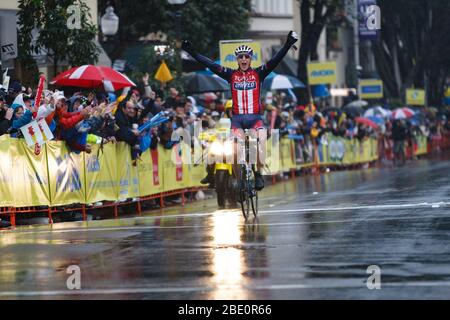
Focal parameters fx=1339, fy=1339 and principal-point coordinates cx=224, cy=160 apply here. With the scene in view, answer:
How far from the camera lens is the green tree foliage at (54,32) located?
2538 centimetres

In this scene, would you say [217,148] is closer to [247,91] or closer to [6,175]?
[247,91]

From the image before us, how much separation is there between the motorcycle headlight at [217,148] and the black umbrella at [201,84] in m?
10.2

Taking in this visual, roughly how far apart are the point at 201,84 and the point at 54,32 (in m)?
8.34

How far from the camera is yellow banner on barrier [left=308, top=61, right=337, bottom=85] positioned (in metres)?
46.3

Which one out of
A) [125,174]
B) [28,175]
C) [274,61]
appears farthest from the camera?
[125,174]

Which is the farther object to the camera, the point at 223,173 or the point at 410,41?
the point at 410,41

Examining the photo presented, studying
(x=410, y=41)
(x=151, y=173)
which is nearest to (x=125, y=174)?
(x=151, y=173)

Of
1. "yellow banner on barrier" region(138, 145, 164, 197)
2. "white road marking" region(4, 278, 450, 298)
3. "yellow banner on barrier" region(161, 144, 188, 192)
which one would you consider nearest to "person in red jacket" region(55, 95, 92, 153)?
"yellow banner on barrier" region(138, 145, 164, 197)

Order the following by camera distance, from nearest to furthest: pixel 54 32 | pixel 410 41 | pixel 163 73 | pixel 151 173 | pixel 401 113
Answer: pixel 151 173
pixel 54 32
pixel 163 73
pixel 401 113
pixel 410 41

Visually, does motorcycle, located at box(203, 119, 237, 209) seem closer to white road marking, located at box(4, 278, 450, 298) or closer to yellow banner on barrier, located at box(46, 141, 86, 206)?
yellow banner on barrier, located at box(46, 141, 86, 206)

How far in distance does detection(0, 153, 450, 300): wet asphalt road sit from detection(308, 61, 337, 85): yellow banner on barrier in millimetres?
25196

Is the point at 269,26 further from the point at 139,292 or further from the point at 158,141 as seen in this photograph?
the point at 139,292

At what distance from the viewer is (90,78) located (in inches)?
937

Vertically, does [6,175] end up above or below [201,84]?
below
